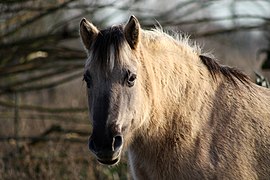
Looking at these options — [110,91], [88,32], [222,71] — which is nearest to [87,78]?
[110,91]

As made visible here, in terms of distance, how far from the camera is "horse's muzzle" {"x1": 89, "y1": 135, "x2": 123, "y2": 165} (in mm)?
5008

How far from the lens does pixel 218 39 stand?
40.0 ft

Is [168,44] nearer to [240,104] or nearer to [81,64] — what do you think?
[240,104]

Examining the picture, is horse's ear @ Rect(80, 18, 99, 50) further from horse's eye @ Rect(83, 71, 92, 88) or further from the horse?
horse's eye @ Rect(83, 71, 92, 88)

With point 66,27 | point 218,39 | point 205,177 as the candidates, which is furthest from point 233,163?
point 218,39

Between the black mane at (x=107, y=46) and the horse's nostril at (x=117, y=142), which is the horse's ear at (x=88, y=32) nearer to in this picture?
the black mane at (x=107, y=46)

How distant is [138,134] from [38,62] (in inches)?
229

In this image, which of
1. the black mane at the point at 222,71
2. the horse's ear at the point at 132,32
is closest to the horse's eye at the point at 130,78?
the horse's ear at the point at 132,32

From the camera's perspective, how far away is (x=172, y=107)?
5.72 m

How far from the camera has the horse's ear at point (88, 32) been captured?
18.4ft

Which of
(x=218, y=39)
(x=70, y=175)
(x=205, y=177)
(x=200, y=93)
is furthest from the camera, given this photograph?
(x=218, y=39)

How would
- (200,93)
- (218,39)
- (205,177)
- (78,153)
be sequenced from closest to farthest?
1. (205,177)
2. (200,93)
3. (78,153)
4. (218,39)

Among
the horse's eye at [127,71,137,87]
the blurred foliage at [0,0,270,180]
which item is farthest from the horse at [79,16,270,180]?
the blurred foliage at [0,0,270,180]

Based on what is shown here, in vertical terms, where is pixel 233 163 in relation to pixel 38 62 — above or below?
above
